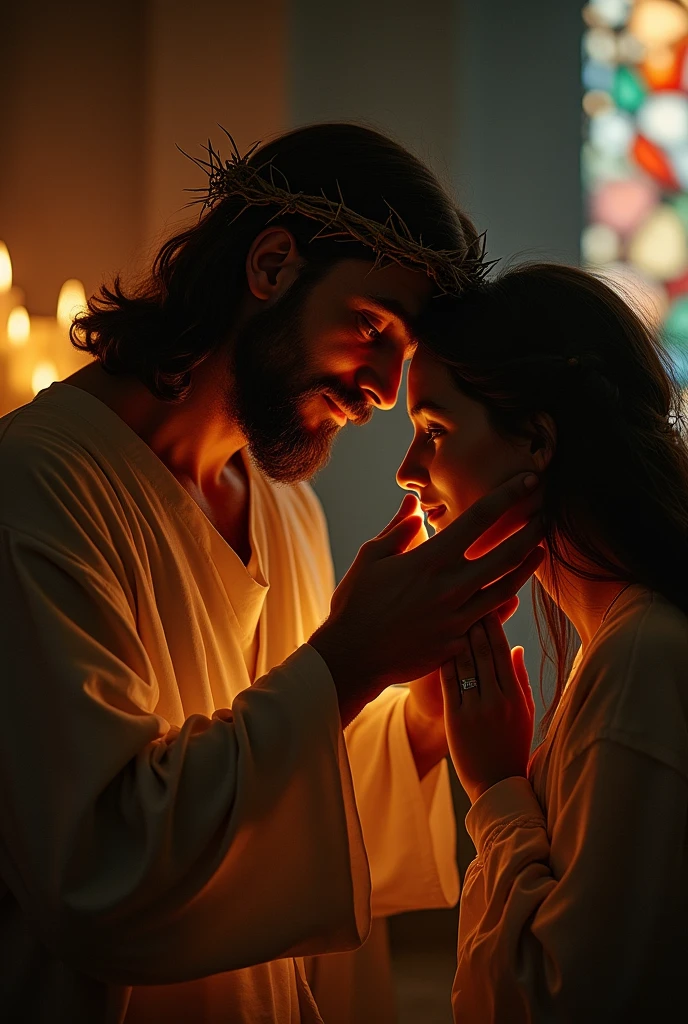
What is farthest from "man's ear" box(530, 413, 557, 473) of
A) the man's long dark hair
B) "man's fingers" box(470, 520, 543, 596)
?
the man's long dark hair

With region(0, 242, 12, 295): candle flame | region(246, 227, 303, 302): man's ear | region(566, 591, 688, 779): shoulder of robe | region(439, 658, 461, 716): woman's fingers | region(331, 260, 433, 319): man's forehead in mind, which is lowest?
region(439, 658, 461, 716): woman's fingers

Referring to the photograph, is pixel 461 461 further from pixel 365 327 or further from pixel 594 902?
pixel 594 902

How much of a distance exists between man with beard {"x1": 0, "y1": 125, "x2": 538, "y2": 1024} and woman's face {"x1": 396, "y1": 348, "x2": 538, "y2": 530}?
68mm

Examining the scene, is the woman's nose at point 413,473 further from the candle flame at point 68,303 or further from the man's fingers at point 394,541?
the candle flame at point 68,303

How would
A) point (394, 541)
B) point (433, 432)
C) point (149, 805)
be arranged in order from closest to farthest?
1. point (149, 805)
2. point (394, 541)
3. point (433, 432)

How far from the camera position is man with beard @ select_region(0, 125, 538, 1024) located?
5.14ft

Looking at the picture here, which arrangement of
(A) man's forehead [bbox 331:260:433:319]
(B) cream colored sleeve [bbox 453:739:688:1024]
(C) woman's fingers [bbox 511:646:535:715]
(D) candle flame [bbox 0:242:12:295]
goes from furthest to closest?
(D) candle flame [bbox 0:242:12:295] → (A) man's forehead [bbox 331:260:433:319] → (C) woman's fingers [bbox 511:646:535:715] → (B) cream colored sleeve [bbox 453:739:688:1024]

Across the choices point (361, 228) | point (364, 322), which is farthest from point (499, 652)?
point (361, 228)

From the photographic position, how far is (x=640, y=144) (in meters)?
3.89

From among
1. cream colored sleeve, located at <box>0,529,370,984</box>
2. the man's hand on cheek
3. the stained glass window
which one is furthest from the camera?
the stained glass window

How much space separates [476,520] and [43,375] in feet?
7.46

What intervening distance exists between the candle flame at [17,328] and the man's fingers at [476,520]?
235 centimetres

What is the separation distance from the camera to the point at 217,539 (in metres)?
2.07

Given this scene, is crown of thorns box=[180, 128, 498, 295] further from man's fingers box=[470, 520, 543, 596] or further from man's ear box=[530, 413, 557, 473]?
man's fingers box=[470, 520, 543, 596]
